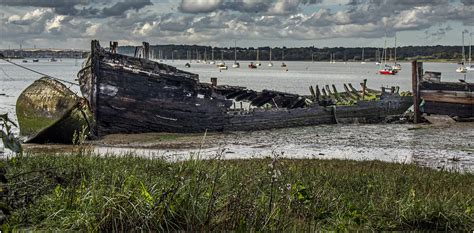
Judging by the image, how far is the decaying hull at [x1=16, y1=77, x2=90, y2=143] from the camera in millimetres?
20453

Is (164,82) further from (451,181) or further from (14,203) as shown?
(14,203)

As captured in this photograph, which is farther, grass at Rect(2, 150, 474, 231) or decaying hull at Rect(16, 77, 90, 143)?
decaying hull at Rect(16, 77, 90, 143)

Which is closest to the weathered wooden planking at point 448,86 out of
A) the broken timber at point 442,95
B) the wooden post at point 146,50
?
the broken timber at point 442,95

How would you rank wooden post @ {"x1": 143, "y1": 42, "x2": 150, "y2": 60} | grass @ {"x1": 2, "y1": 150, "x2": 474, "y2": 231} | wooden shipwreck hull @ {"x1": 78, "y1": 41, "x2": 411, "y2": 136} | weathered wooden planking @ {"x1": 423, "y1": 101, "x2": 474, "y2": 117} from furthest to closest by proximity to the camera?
weathered wooden planking @ {"x1": 423, "y1": 101, "x2": 474, "y2": 117}, wooden post @ {"x1": 143, "y1": 42, "x2": 150, "y2": 60}, wooden shipwreck hull @ {"x1": 78, "y1": 41, "x2": 411, "y2": 136}, grass @ {"x1": 2, "y1": 150, "x2": 474, "y2": 231}

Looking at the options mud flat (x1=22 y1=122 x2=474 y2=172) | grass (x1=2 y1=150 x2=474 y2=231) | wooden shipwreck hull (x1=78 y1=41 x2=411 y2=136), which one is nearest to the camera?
grass (x1=2 y1=150 x2=474 y2=231)

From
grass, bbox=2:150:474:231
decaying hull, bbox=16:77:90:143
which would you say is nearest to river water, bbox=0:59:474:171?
decaying hull, bbox=16:77:90:143

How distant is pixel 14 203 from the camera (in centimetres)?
657

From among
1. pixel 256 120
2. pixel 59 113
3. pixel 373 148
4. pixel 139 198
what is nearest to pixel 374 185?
pixel 139 198

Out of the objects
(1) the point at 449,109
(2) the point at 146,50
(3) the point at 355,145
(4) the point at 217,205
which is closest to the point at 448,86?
(1) the point at 449,109

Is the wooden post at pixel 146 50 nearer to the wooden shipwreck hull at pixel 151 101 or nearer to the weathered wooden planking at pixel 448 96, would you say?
the wooden shipwreck hull at pixel 151 101

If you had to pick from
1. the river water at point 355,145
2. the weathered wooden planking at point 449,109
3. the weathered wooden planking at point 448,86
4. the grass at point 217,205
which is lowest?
the river water at point 355,145

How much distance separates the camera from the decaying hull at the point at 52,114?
2045 cm

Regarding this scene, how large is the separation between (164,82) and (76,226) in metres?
17.8

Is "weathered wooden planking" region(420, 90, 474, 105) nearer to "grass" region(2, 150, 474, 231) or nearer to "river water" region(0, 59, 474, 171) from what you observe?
"river water" region(0, 59, 474, 171)
